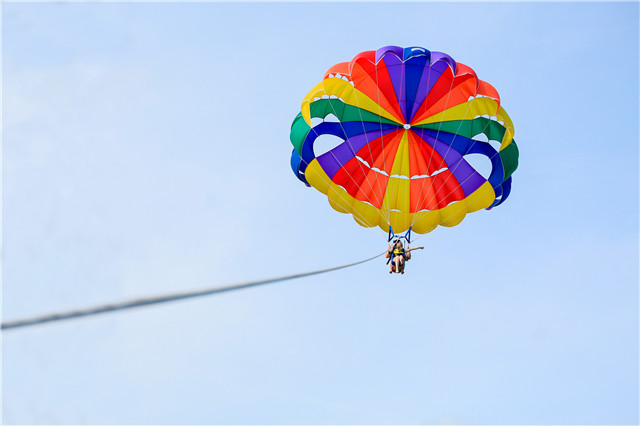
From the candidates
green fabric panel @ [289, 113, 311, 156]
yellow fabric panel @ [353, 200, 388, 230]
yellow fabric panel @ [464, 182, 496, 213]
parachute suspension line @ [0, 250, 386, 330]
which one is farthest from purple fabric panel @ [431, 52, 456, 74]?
parachute suspension line @ [0, 250, 386, 330]

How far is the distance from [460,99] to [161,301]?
37.5 feet

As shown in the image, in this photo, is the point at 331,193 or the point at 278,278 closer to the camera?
the point at 278,278

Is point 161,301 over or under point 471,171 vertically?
under

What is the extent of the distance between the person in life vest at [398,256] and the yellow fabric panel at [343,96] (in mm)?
2704

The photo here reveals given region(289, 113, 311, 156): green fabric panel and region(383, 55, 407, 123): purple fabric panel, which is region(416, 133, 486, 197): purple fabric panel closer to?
region(383, 55, 407, 123): purple fabric panel

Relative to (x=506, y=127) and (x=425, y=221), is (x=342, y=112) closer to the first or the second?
(x=425, y=221)

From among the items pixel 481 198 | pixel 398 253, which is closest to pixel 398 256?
pixel 398 253

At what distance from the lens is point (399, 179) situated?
56.0 feet

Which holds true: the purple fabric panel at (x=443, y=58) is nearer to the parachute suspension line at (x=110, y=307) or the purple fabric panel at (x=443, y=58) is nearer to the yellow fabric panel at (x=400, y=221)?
the yellow fabric panel at (x=400, y=221)

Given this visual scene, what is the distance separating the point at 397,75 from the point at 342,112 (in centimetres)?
129

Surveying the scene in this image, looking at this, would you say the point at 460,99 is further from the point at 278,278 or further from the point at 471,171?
the point at 278,278

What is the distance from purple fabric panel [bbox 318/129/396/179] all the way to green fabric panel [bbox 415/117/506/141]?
3.81 ft

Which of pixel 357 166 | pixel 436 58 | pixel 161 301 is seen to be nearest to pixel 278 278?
pixel 161 301

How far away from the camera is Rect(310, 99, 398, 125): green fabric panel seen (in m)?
16.0
